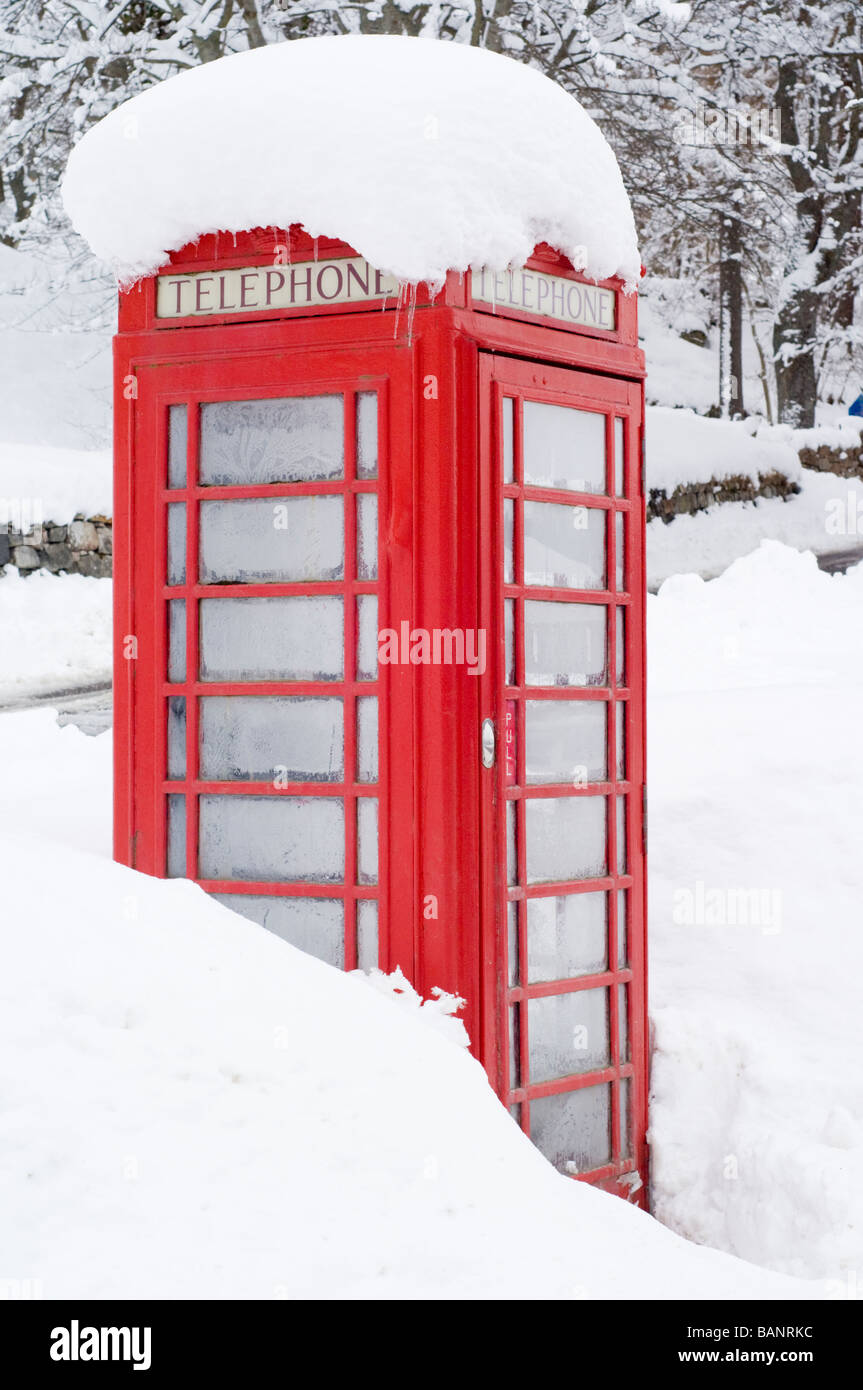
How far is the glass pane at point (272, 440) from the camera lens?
411 centimetres

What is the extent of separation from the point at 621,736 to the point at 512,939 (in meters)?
0.75

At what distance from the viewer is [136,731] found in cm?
436

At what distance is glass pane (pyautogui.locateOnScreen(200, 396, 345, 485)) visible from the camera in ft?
13.5

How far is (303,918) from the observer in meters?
4.24

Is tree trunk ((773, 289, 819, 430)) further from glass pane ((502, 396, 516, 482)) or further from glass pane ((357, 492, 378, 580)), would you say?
glass pane ((357, 492, 378, 580))

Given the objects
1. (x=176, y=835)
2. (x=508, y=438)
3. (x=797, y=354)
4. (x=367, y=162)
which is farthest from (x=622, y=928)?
(x=797, y=354)

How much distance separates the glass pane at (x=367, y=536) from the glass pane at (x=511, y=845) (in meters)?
0.78

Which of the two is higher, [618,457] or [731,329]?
[731,329]

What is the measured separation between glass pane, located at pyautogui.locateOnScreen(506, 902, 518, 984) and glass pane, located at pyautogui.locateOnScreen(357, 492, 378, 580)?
1042 mm

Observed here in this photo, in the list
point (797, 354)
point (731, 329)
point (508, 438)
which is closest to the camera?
point (508, 438)

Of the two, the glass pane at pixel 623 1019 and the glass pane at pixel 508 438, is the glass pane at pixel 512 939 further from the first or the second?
the glass pane at pixel 508 438

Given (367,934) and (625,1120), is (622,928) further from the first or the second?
(367,934)

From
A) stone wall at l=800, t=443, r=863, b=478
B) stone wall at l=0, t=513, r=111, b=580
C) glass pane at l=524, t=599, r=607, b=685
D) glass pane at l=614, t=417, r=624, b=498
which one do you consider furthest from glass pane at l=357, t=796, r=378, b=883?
stone wall at l=800, t=443, r=863, b=478
